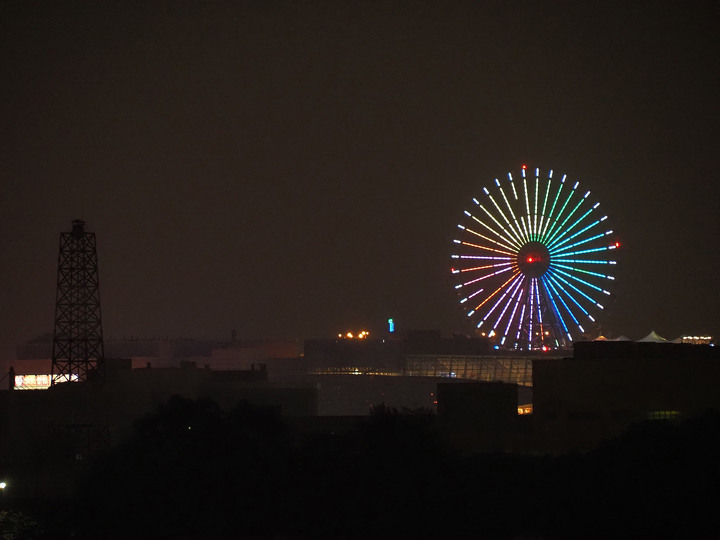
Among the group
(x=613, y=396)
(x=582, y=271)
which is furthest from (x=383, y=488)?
(x=582, y=271)

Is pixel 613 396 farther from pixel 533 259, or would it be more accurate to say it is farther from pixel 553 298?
pixel 533 259

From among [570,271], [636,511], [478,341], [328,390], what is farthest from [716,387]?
[478,341]

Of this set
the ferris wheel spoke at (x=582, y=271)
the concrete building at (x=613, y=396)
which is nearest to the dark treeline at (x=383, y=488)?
the concrete building at (x=613, y=396)

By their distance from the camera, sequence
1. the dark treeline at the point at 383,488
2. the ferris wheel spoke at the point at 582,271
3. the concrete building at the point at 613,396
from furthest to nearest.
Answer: the ferris wheel spoke at the point at 582,271
the concrete building at the point at 613,396
the dark treeline at the point at 383,488

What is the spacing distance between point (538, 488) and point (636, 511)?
464cm

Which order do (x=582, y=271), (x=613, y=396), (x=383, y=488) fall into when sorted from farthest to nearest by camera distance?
(x=582, y=271), (x=613, y=396), (x=383, y=488)

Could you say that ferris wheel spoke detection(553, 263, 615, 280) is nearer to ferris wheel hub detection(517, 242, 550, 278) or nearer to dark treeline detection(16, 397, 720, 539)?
A: ferris wheel hub detection(517, 242, 550, 278)

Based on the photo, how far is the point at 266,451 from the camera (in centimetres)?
5475

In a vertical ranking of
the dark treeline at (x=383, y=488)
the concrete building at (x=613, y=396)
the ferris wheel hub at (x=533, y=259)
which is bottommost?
the dark treeline at (x=383, y=488)

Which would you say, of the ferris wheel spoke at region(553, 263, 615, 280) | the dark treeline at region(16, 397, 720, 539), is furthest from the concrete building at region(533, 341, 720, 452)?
the ferris wheel spoke at region(553, 263, 615, 280)

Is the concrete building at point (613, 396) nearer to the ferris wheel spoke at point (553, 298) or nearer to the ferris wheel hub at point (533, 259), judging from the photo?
the ferris wheel spoke at point (553, 298)

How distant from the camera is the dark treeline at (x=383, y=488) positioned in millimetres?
49375

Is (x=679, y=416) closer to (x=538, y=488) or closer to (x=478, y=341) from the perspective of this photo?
(x=538, y=488)

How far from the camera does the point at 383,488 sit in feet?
173
